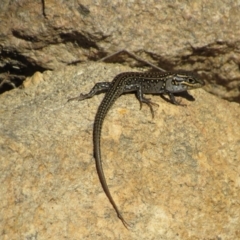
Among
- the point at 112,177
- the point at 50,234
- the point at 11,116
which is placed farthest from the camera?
the point at 11,116

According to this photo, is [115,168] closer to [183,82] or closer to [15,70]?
[183,82]

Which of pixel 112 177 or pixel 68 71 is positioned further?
pixel 68 71

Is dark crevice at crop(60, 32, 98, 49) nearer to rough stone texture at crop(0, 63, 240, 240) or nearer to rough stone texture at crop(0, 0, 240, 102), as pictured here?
rough stone texture at crop(0, 0, 240, 102)

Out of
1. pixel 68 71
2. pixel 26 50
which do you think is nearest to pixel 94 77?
pixel 68 71

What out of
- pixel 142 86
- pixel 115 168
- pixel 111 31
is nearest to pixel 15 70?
pixel 111 31

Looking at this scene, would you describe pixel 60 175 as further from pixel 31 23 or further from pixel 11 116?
pixel 31 23

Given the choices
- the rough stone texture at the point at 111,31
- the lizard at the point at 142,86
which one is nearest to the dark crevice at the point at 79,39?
the rough stone texture at the point at 111,31
